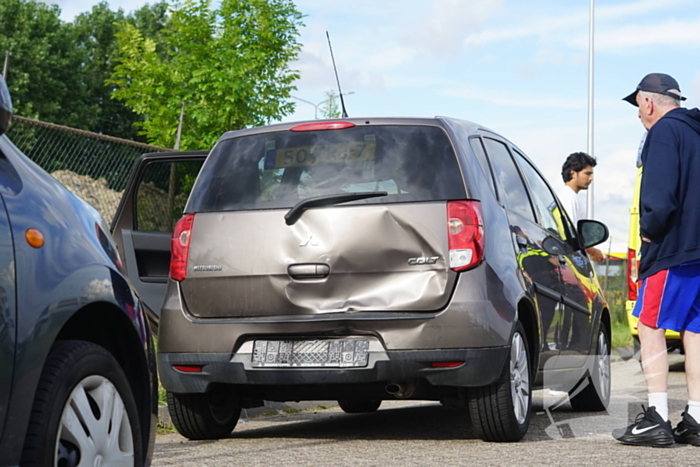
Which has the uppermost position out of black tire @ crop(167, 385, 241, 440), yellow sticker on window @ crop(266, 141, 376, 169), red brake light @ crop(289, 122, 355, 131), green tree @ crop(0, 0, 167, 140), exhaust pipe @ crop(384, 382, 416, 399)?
green tree @ crop(0, 0, 167, 140)

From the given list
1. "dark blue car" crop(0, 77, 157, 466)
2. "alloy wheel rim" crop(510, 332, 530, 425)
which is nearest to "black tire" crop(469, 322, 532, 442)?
"alloy wheel rim" crop(510, 332, 530, 425)

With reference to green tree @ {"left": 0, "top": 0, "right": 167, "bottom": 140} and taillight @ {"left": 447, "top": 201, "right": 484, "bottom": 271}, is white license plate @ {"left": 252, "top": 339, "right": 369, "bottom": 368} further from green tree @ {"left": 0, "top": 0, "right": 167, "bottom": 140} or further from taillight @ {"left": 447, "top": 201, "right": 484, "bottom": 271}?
green tree @ {"left": 0, "top": 0, "right": 167, "bottom": 140}

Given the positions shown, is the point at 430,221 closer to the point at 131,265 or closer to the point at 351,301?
the point at 351,301

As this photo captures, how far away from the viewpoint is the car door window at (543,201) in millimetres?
6992

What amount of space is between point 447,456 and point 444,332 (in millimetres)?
620

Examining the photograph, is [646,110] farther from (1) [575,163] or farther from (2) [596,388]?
(1) [575,163]

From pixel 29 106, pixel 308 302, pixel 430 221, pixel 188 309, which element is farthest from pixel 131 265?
pixel 29 106

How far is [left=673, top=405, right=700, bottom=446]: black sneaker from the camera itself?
18.9 ft

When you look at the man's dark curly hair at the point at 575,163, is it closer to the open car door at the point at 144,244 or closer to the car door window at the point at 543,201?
the car door window at the point at 543,201

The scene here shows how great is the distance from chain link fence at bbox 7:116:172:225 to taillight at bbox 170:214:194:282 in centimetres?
388

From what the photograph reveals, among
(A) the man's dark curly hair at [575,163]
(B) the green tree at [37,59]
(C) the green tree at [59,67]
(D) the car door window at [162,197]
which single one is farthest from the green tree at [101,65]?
(A) the man's dark curly hair at [575,163]

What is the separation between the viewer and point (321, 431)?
656 centimetres

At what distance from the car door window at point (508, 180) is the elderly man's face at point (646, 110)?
824 mm

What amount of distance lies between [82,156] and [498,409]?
611cm
